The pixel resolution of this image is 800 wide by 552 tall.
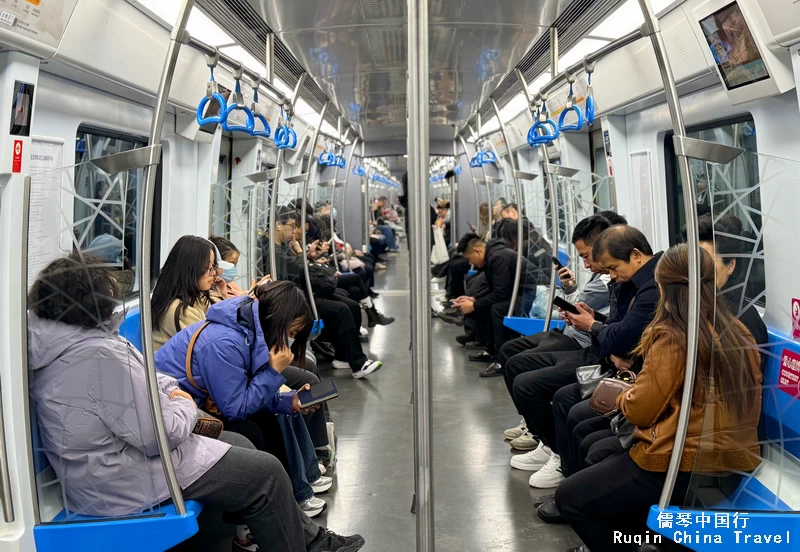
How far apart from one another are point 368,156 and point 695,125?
402 inches

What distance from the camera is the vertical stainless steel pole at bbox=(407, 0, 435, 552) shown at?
2166mm

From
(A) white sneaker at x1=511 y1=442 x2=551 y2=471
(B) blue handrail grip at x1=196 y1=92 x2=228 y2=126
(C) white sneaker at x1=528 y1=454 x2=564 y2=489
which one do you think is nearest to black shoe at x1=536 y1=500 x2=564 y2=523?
(C) white sneaker at x1=528 y1=454 x2=564 y2=489

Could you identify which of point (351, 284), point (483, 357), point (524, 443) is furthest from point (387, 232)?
point (524, 443)

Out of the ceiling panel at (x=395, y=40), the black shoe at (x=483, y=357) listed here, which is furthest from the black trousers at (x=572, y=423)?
the black shoe at (x=483, y=357)

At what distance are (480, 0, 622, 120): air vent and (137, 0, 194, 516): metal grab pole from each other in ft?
7.56

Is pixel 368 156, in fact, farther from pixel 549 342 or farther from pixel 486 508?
pixel 486 508

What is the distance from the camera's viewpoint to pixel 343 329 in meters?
6.28

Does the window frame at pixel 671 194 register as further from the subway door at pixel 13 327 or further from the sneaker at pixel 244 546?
the subway door at pixel 13 327

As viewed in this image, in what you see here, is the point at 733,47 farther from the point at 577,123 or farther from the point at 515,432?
the point at 515,432

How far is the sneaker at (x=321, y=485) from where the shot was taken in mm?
3756

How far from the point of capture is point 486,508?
11.6 feet

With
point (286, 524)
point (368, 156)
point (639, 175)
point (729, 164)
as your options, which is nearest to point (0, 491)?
point (286, 524)

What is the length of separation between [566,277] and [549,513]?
206cm

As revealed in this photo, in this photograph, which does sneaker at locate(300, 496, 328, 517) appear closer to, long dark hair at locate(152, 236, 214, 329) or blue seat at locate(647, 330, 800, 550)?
long dark hair at locate(152, 236, 214, 329)
